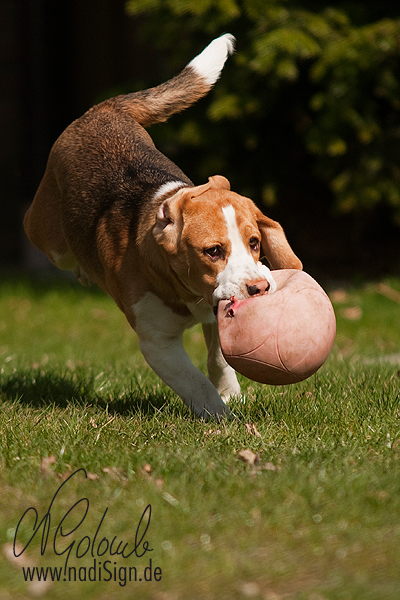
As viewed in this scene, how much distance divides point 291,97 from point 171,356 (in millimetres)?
5396

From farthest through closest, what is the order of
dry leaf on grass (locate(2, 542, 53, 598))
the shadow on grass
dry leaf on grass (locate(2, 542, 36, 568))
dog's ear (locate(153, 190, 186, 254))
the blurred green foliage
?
1. the blurred green foliage
2. the shadow on grass
3. dog's ear (locate(153, 190, 186, 254))
4. dry leaf on grass (locate(2, 542, 36, 568))
5. dry leaf on grass (locate(2, 542, 53, 598))

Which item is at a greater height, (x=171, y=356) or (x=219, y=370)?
(x=171, y=356)

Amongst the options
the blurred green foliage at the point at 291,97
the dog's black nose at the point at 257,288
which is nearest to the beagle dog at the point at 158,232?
the dog's black nose at the point at 257,288

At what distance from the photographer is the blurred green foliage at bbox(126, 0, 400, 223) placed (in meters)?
7.46

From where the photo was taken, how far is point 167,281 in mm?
4066

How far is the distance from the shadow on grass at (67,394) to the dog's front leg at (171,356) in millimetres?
209

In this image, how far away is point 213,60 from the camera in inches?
212

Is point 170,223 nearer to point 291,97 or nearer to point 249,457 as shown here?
point 249,457

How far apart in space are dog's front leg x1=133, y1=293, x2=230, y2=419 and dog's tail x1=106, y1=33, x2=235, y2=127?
1828mm

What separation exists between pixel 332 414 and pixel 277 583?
1640 mm

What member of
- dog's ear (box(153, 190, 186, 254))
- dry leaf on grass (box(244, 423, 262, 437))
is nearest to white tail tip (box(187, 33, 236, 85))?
dog's ear (box(153, 190, 186, 254))

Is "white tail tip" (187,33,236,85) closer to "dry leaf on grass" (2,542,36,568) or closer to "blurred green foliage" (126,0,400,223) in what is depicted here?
"blurred green foliage" (126,0,400,223)

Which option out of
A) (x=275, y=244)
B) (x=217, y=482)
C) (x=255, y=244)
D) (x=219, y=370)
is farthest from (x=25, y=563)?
(x=219, y=370)

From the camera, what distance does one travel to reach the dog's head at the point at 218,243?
11.6 ft
